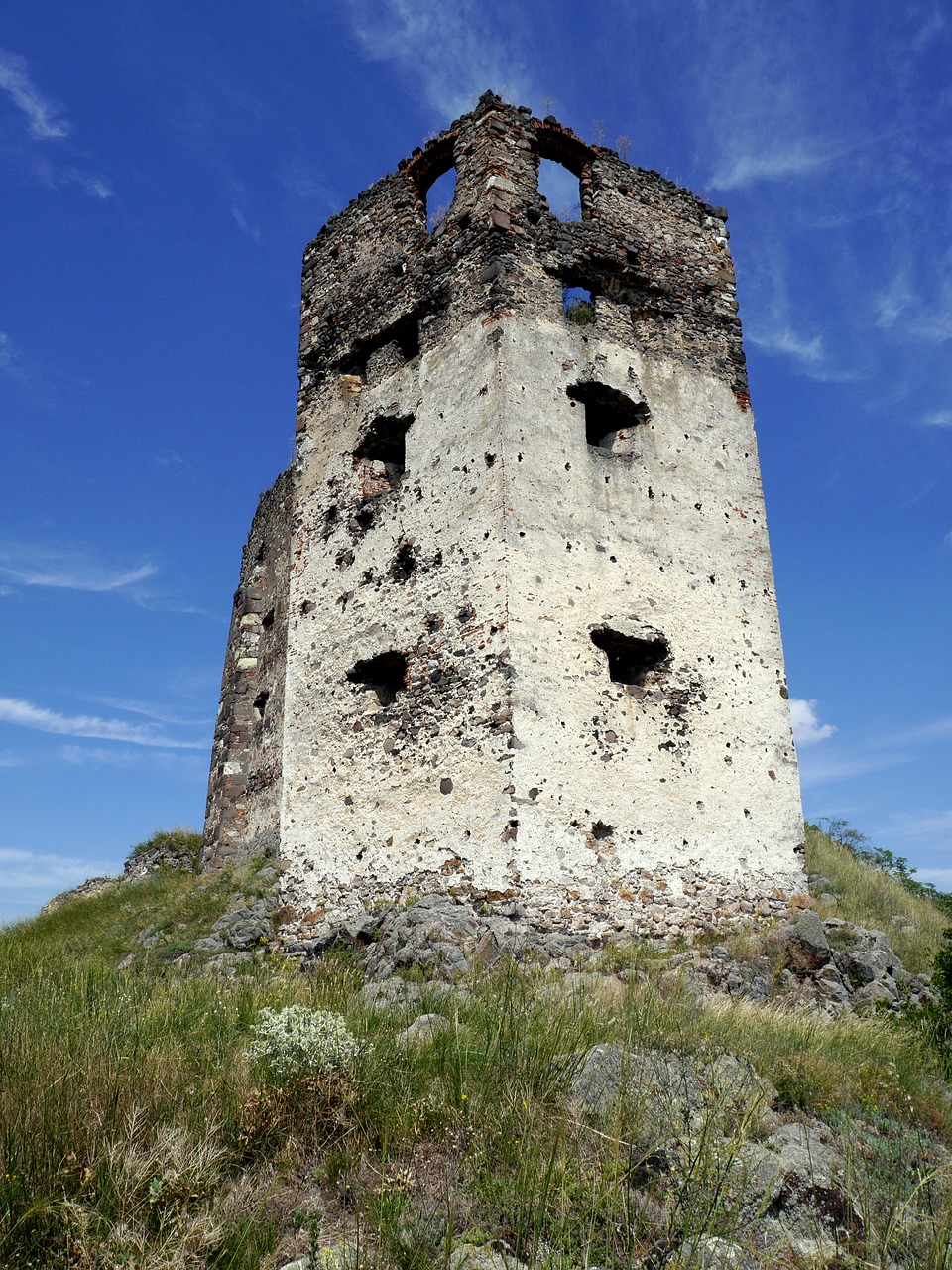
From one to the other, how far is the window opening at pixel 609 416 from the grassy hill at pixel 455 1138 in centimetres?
637

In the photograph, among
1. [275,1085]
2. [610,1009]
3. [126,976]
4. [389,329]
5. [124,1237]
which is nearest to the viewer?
[124,1237]

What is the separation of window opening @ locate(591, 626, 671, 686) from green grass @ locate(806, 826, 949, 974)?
314cm

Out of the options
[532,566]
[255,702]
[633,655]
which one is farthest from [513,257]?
[255,702]

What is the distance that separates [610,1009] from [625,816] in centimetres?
319

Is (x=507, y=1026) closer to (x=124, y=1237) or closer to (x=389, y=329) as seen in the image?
(x=124, y=1237)

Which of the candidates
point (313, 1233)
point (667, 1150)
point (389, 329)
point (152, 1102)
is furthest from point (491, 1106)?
point (389, 329)

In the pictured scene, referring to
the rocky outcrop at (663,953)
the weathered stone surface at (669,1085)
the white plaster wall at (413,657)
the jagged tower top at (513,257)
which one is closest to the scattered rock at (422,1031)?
the weathered stone surface at (669,1085)

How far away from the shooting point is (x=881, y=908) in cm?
1078

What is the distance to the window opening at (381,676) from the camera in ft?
33.0

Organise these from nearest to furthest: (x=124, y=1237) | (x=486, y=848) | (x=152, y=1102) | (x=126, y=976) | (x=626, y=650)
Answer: (x=124, y=1237) < (x=152, y=1102) < (x=126, y=976) < (x=486, y=848) < (x=626, y=650)

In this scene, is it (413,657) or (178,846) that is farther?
(178,846)

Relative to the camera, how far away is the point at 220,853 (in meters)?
13.2

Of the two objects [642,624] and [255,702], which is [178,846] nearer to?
[255,702]

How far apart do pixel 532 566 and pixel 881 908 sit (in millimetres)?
5915
